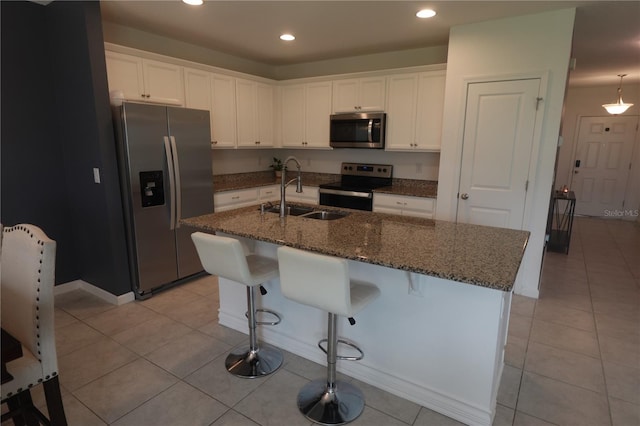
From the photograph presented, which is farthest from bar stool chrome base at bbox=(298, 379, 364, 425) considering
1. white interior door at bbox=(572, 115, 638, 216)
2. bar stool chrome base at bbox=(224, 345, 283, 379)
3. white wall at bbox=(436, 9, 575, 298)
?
white interior door at bbox=(572, 115, 638, 216)

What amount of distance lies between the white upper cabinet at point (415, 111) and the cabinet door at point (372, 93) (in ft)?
0.29

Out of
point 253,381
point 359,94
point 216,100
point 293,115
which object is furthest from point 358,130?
point 253,381

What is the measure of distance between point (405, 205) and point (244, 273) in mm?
2465

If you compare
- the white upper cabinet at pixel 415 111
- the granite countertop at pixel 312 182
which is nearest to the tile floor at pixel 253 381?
the granite countertop at pixel 312 182

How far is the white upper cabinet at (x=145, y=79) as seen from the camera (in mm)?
3211

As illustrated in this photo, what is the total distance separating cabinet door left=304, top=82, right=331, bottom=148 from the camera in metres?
4.59

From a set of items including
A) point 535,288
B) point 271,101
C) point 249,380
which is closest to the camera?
point 249,380

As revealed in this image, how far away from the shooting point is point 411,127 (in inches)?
160

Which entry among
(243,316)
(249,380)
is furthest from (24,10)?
(249,380)

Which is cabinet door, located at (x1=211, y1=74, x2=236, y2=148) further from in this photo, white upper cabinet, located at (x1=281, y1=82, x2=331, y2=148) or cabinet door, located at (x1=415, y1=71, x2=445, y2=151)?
cabinet door, located at (x1=415, y1=71, x2=445, y2=151)

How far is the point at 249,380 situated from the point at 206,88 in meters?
3.17

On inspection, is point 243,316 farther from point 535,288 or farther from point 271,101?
point 271,101

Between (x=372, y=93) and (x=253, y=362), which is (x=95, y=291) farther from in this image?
(x=372, y=93)

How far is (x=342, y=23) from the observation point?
130 inches
